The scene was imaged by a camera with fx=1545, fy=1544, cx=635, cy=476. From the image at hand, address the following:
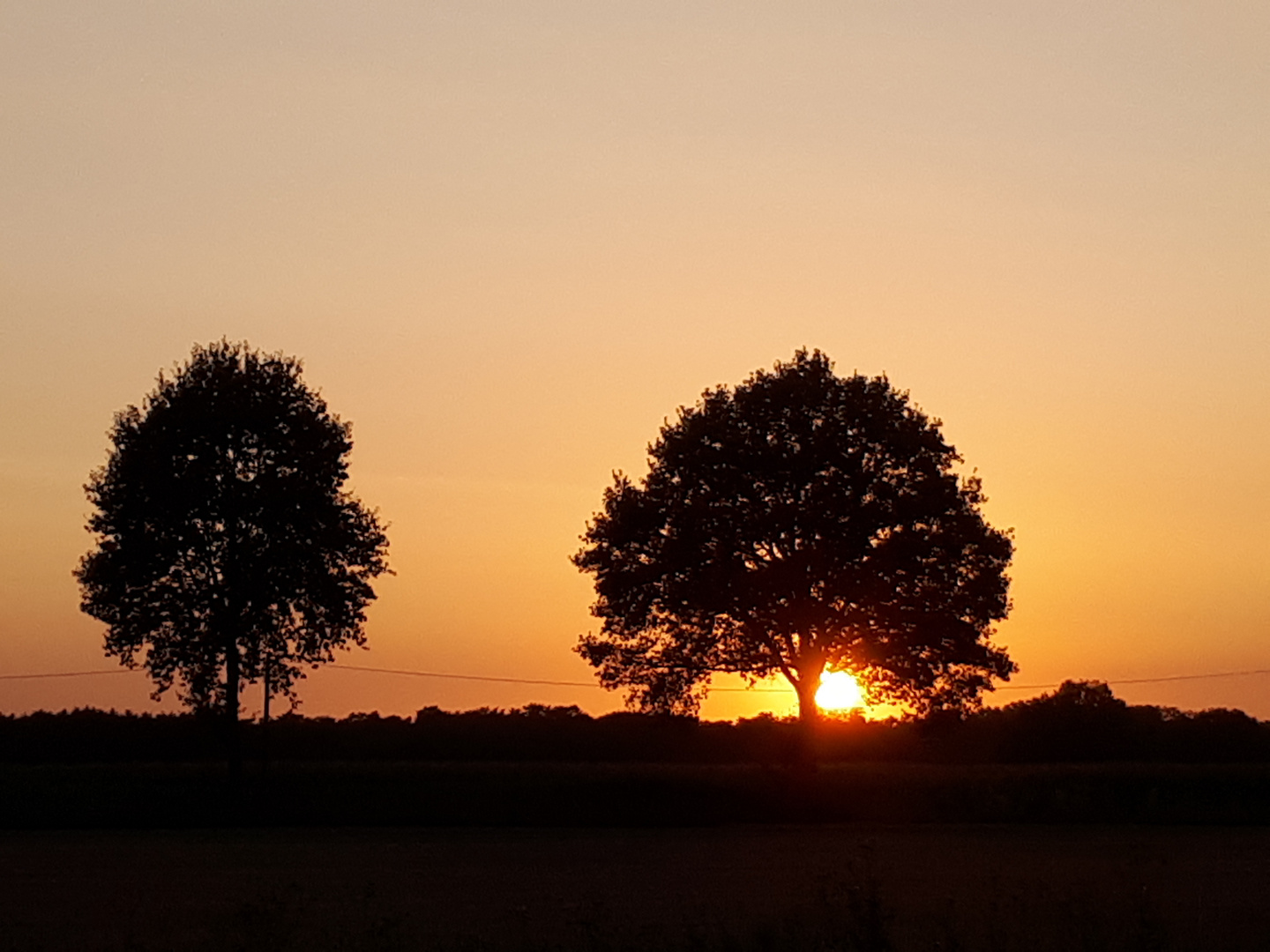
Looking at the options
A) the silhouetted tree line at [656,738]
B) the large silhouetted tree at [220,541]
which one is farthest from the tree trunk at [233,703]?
the silhouetted tree line at [656,738]

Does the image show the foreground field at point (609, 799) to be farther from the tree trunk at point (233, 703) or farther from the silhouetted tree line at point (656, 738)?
the silhouetted tree line at point (656, 738)

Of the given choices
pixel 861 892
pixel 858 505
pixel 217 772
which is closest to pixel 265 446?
pixel 217 772

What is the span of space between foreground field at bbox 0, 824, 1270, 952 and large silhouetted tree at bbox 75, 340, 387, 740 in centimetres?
1160

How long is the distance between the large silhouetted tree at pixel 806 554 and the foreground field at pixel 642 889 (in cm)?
936

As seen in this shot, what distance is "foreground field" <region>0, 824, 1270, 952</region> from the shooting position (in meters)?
19.3

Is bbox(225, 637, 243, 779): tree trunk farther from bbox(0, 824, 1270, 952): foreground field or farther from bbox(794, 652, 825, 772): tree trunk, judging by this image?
bbox(794, 652, 825, 772): tree trunk

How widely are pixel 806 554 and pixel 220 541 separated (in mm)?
23730

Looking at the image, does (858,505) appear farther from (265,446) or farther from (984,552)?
(265,446)

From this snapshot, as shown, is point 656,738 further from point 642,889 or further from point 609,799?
point 642,889

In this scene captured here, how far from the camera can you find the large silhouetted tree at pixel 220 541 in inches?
2437

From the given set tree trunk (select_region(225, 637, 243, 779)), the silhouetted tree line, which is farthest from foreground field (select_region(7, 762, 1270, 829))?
the silhouetted tree line

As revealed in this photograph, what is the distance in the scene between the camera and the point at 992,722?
8600cm

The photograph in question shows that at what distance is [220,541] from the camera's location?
62656 millimetres

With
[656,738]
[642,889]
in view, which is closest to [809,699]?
[656,738]
